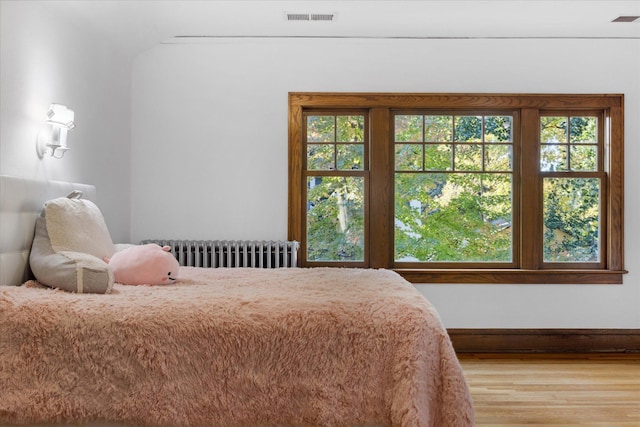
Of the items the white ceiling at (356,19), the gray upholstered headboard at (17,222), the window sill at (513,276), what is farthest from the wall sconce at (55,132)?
the window sill at (513,276)

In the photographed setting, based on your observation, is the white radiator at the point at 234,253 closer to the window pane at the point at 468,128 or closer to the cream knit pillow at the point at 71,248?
the cream knit pillow at the point at 71,248

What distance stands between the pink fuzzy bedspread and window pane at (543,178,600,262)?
9.83 feet

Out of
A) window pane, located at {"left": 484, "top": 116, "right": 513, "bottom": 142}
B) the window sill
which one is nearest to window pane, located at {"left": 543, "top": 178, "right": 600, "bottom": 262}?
the window sill

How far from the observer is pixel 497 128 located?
180 inches

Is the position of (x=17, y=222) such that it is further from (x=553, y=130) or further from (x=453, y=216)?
(x=553, y=130)

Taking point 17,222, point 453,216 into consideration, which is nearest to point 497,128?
point 453,216

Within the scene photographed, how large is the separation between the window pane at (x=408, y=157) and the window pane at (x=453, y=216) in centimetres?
7

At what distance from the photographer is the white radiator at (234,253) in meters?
4.25

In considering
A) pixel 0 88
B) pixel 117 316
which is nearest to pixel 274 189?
pixel 0 88

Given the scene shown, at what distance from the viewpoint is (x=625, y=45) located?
4461 mm

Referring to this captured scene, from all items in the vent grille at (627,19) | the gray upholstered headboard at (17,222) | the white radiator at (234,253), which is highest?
the vent grille at (627,19)

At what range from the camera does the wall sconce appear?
2977 millimetres

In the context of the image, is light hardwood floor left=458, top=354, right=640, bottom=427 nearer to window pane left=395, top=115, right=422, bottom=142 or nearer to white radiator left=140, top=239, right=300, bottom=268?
white radiator left=140, top=239, right=300, bottom=268

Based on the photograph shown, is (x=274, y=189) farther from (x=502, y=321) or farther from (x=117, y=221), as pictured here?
(x=502, y=321)
